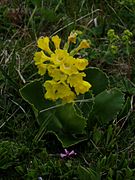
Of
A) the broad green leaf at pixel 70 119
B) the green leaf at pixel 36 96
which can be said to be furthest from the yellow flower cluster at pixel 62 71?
the green leaf at pixel 36 96

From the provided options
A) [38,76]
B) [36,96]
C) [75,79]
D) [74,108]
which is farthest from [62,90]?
[38,76]

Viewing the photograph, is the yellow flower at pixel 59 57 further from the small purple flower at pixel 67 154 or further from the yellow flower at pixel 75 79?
the small purple flower at pixel 67 154

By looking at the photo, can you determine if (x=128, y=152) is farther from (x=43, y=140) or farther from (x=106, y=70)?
(x=106, y=70)

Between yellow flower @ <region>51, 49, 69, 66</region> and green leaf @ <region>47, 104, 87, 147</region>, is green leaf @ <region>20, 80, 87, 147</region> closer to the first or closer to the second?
green leaf @ <region>47, 104, 87, 147</region>

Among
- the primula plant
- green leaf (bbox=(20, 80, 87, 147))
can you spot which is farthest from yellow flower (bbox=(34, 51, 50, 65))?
green leaf (bbox=(20, 80, 87, 147))

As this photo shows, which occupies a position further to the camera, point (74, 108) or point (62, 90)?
point (74, 108)

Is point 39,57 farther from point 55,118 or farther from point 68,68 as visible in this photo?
point 55,118

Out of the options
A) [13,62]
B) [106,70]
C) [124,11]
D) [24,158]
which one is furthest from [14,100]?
[124,11]
